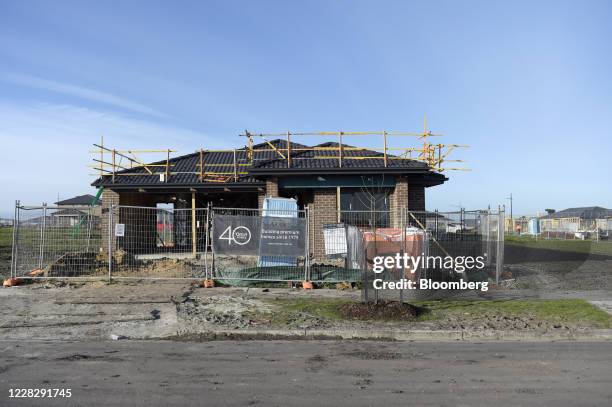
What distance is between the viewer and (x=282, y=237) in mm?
13562

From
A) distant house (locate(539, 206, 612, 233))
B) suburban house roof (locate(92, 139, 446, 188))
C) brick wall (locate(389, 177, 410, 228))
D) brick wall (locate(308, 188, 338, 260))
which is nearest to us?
brick wall (locate(308, 188, 338, 260))

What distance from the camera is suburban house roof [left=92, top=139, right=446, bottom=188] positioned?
19.1m

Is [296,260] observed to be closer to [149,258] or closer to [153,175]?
[149,258]

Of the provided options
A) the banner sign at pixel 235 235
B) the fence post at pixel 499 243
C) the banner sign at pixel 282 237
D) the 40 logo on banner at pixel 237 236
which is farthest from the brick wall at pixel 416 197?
the 40 logo on banner at pixel 237 236

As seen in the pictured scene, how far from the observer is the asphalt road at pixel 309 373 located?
223 inches

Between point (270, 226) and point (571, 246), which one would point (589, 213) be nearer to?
point (571, 246)

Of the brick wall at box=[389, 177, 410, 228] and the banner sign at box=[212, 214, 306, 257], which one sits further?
the brick wall at box=[389, 177, 410, 228]

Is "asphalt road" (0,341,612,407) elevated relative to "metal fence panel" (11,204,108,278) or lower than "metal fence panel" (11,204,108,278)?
lower

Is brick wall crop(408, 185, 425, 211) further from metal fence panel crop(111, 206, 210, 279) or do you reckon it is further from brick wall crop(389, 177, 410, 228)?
metal fence panel crop(111, 206, 210, 279)

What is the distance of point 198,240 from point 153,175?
13.3 feet

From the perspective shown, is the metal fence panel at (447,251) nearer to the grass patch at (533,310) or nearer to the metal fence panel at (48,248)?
the grass patch at (533,310)

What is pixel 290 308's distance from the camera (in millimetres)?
10703

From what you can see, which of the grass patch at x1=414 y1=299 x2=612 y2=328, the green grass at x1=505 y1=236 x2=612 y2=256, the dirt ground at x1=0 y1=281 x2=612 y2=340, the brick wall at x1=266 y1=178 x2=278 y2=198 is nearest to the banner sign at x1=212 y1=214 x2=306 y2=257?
the dirt ground at x1=0 y1=281 x2=612 y2=340

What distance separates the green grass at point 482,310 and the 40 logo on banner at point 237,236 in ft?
7.80
